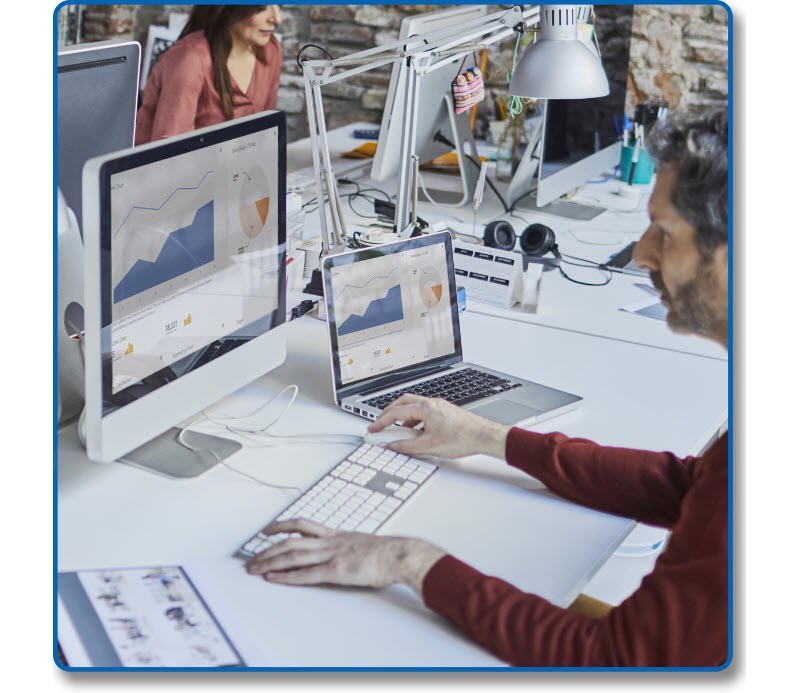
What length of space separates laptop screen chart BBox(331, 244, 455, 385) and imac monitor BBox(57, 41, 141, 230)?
465 millimetres

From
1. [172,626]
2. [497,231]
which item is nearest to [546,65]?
[497,231]

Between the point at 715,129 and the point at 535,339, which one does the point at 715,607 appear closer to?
the point at 715,129

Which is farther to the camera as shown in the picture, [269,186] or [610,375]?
[610,375]

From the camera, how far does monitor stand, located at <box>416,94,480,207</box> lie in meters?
2.63

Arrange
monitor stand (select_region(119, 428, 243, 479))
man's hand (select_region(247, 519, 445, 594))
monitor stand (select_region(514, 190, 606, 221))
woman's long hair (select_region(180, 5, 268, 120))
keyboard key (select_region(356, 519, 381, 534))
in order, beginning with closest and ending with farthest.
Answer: man's hand (select_region(247, 519, 445, 594))
keyboard key (select_region(356, 519, 381, 534))
monitor stand (select_region(119, 428, 243, 479))
monitor stand (select_region(514, 190, 606, 221))
woman's long hair (select_region(180, 5, 268, 120))

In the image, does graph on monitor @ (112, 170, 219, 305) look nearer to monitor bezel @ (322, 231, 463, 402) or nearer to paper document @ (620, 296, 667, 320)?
monitor bezel @ (322, 231, 463, 402)

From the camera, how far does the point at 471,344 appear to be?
1765mm

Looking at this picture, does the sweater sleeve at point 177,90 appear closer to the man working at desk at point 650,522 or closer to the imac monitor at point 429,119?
the imac monitor at point 429,119

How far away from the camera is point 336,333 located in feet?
4.82

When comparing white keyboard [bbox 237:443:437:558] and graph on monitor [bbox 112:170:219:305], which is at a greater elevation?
graph on monitor [bbox 112:170:219:305]

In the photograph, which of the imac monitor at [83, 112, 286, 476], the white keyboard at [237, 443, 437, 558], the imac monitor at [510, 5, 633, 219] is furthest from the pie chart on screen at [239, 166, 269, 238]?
the imac monitor at [510, 5, 633, 219]

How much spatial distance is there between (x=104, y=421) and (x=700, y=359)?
106 centimetres

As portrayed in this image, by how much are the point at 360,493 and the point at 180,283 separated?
37 centimetres

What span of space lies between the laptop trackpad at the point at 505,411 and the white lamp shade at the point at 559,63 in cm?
69
